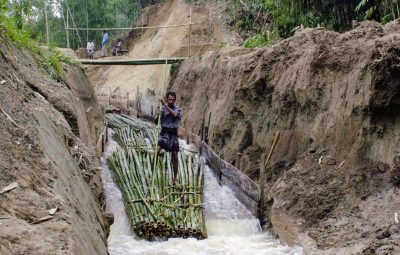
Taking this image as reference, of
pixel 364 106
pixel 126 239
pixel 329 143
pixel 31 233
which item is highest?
pixel 364 106

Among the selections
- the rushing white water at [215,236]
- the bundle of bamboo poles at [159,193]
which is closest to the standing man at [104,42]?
the bundle of bamboo poles at [159,193]

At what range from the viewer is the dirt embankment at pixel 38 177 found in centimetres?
269

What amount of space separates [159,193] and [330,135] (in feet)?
9.25

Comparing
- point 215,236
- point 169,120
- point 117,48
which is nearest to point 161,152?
point 169,120

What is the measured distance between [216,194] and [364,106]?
348cm

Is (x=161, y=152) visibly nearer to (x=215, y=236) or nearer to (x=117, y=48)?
(x=215, y=236)

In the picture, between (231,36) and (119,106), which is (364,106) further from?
(231,36)

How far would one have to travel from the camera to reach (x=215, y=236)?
7.15 m

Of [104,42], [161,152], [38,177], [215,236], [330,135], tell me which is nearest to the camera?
[38,177]

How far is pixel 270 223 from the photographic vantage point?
740 cm

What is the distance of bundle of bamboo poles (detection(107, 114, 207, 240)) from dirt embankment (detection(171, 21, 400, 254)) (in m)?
1.22

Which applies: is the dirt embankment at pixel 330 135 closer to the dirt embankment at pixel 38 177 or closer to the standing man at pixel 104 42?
the dirt embankment at pixel 38 177

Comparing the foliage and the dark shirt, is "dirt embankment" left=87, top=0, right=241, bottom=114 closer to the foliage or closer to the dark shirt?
the foliage

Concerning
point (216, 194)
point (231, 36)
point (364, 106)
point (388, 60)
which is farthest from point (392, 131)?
point (231, 36)
